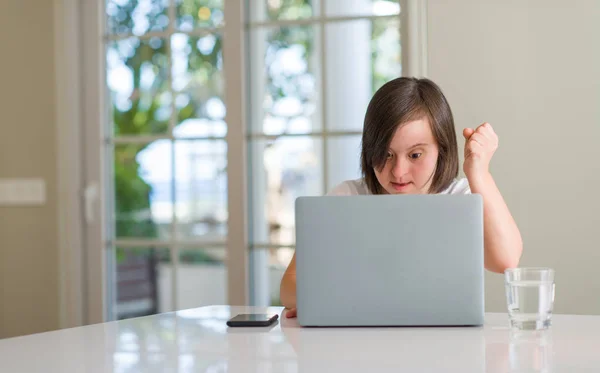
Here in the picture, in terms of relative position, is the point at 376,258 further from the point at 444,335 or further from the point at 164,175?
the point at 164,175

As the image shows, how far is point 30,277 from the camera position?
3.67m

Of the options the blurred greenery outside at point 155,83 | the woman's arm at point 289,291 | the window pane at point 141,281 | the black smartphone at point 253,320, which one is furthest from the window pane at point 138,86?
the black smartphone at point 253,320

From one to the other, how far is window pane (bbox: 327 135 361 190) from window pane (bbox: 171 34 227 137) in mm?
485

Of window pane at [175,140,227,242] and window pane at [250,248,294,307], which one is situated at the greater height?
window pane at [175,140,227,242]

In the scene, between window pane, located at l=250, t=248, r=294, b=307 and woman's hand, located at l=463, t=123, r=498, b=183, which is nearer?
woman's hand, located at l=463, t=123, r=498, b=183

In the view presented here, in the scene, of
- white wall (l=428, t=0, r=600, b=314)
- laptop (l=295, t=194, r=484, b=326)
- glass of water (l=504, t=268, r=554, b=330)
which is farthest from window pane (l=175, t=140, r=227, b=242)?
glass of water (l=504, t=268, r=554, b=330)

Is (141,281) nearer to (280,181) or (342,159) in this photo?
(280,181)

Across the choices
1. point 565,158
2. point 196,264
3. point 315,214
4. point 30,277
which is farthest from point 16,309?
point 315,214

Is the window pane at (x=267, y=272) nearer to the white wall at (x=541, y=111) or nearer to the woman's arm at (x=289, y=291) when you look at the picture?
the white wall at (x=541, y=111)

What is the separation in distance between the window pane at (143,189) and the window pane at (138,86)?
0.09m

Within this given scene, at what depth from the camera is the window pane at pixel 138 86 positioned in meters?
3.61

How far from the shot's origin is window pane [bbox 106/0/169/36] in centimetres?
361

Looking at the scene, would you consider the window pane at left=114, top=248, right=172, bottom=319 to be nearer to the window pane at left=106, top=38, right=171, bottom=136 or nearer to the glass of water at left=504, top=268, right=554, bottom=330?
the window pane at left=106, top=38, right=171, bottom=136

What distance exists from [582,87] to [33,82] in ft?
7.88
